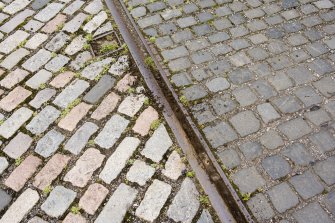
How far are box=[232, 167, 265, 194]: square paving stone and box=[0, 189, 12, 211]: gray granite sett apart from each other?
199 centimetres

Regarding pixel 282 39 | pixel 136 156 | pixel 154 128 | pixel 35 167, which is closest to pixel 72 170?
pixel 35 167

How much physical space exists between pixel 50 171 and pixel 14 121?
2.52 feet

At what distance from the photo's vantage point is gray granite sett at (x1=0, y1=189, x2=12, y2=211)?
2965mm

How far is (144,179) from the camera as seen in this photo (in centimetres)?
300

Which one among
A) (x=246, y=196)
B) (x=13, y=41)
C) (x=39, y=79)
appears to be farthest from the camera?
(x=13, y=41)

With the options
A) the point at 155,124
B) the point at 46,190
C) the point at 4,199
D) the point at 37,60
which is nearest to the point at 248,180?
the point at 155,124

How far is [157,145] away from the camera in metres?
3.20

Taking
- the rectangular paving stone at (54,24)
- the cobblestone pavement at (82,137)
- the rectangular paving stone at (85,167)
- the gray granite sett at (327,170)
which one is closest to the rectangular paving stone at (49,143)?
the cobblestone pavement at (82,137)

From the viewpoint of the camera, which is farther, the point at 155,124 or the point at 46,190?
the point at 155,124

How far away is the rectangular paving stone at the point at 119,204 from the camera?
2812mm

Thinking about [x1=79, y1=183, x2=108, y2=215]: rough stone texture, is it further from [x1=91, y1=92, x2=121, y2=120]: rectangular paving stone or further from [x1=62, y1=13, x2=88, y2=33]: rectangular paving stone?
[x1=62, y1=13, x2=88, y2=33]: rectangular paving stone

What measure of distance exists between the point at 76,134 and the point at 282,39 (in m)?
2.61

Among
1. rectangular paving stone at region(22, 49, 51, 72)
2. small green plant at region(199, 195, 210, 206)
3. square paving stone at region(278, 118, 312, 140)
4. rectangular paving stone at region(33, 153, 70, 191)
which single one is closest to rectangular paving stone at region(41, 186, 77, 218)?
rectangular paving stone at region(33, 153, 70, 191)

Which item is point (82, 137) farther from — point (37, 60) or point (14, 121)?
point (37, 60)
